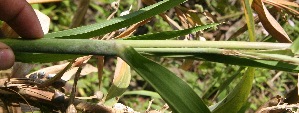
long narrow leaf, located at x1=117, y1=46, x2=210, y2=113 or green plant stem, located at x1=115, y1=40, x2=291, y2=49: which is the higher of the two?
green plant stem, located at x1=115, y1=40, x2=291, y2=49

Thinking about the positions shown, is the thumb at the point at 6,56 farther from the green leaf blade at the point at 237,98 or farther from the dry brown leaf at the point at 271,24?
the dry brown leaf at the point at 271,24

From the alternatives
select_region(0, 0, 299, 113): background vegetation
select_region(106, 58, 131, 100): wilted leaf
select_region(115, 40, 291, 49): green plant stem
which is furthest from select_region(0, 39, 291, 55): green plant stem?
select_region(0, 0, 299, 113): background vegetation

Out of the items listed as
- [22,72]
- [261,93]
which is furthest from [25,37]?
[261,93]

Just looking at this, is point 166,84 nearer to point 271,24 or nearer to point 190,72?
point 271,24

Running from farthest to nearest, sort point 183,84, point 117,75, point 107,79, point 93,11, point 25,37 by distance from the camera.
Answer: point 93,11 → point 107,79 → point 117,75 → point 25,37 → point 183,84

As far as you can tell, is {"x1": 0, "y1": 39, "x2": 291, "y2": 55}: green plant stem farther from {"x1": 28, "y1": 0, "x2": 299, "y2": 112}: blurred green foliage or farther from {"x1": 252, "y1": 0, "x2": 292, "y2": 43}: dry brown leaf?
{"x1": 28, "y1": 0, "x2": 299, "y2": 112}: blurred green foliage

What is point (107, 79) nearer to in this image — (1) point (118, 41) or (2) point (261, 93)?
(2) point (261, 93)

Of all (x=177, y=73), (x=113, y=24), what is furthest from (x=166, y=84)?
(x=177, y=73)

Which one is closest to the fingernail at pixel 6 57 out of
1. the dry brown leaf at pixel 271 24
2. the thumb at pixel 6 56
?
the thumb at pixel 6 56
